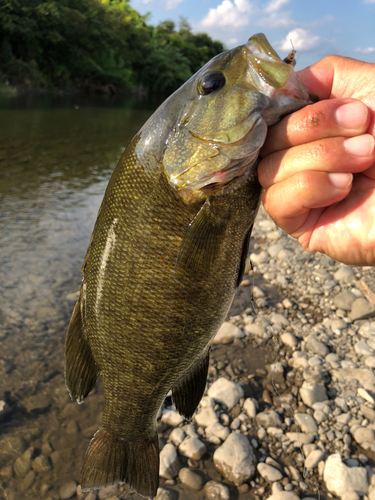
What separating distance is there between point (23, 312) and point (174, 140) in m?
3.71

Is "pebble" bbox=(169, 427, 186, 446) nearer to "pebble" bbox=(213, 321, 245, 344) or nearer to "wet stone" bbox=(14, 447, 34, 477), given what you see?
"wet stone" bbox=(14, 447, 34, 477)

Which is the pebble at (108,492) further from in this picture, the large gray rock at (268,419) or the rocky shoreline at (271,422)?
the large gray rock at (268,419)

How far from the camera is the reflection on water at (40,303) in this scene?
305 centimetres

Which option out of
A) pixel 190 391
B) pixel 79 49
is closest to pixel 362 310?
pixel 190 391

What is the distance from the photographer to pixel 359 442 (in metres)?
3.05

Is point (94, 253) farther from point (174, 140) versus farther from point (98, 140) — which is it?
point (98, 140)

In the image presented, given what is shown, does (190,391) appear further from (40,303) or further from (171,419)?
(40,303)

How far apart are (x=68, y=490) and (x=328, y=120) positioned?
3.00 meters

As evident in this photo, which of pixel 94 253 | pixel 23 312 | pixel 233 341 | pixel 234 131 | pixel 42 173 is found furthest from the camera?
pixel 42 173

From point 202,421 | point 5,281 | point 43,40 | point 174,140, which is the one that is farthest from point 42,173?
point 43,40

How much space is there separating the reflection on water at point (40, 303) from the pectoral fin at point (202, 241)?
2.22m

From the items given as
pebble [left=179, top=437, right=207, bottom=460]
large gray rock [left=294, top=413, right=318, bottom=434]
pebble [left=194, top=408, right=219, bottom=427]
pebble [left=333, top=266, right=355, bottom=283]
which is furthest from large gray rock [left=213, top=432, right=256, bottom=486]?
pebble [left=333, top=266, right=355, bottom=283]

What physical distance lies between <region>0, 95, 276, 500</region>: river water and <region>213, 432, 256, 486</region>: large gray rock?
108 centimetres

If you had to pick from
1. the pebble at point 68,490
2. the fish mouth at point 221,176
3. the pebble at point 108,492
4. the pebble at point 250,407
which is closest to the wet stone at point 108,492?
the pebble at point 108,492
